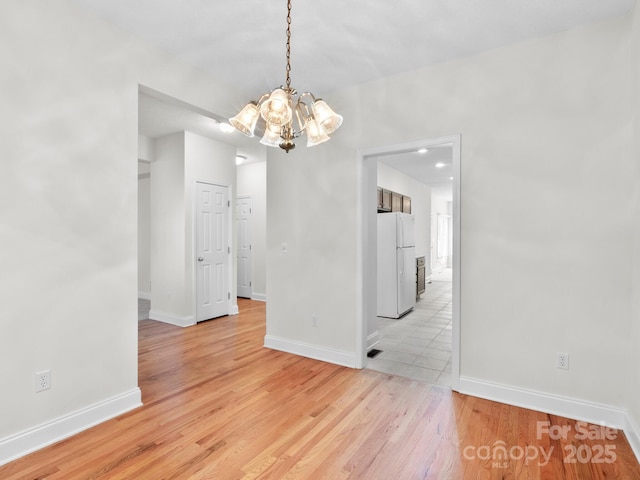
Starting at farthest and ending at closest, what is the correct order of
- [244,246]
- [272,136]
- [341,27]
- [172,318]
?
[244,246] < [172,318] < [341,27] < [272,136]

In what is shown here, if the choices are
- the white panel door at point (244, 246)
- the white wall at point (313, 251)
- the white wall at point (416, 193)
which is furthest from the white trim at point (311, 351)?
the white wall at point (416, 193)

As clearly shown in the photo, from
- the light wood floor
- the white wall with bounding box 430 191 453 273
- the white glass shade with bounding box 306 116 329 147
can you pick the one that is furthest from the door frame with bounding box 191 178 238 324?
the white wall with bounding box 430 191 453 273

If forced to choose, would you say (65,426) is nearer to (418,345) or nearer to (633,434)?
(418,345)

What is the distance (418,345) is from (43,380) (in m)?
3.54

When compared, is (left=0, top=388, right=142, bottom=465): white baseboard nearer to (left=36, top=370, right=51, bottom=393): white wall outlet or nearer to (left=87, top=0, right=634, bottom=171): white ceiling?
(left=36, top=370, right=51, bottom=393): white wall outlet

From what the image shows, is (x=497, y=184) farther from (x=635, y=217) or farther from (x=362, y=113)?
(x=362, y=113)

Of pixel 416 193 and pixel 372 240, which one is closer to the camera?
pixel 372 240

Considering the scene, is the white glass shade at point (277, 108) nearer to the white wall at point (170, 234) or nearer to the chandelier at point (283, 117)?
the chandelier at point (283, 117)

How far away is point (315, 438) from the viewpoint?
2207 mm

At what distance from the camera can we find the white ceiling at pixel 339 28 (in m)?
2.25

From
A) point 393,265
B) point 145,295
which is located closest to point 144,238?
point 145,295

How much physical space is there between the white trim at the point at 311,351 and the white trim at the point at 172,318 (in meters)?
1.60

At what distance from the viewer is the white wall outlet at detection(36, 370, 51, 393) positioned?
2.10 metres

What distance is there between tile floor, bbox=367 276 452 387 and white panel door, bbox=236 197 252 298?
121 inches
